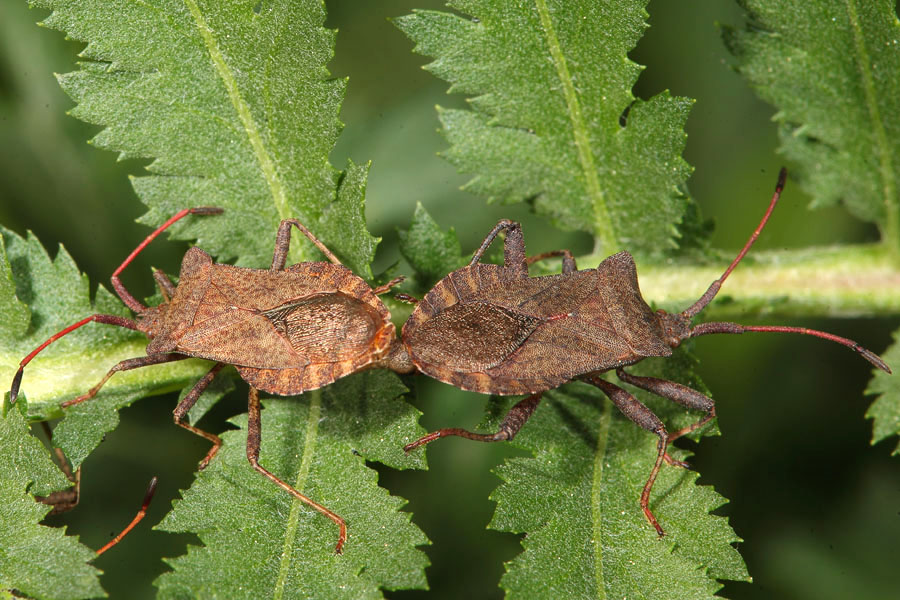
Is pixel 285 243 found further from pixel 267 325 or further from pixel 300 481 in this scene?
pixel 300 481

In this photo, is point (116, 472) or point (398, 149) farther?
point (398, 149)

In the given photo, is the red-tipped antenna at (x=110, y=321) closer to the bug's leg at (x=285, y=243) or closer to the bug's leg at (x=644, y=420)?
the bug's leg at (x=285, y=243)

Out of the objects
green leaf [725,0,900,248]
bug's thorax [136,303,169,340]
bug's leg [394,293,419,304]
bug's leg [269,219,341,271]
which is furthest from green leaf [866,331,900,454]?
bug's thorax [136,303,169,340]

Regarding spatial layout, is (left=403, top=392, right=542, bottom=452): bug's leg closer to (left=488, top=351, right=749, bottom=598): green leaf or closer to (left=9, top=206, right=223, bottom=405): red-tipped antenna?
(left=488, top=351, right=749, bottom=598): green leaf

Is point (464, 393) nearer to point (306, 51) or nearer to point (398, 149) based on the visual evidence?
point (398, 149)

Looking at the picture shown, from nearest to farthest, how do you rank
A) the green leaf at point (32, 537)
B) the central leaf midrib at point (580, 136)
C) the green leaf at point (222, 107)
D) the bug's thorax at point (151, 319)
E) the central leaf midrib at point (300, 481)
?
1. the green leaf at point (32, 537)
2. the central leaf midrib at point (300, 481)
3. the green leaf at point (222, 107)
4. the central leaf midrib at point (580, 136)
5. the bug's thorax at point (151, 319)

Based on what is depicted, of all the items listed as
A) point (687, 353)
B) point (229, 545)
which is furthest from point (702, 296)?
point (229, 545)

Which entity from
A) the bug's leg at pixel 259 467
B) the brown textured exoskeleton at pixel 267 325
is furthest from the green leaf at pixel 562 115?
the bug's leg at pixel 259 467
